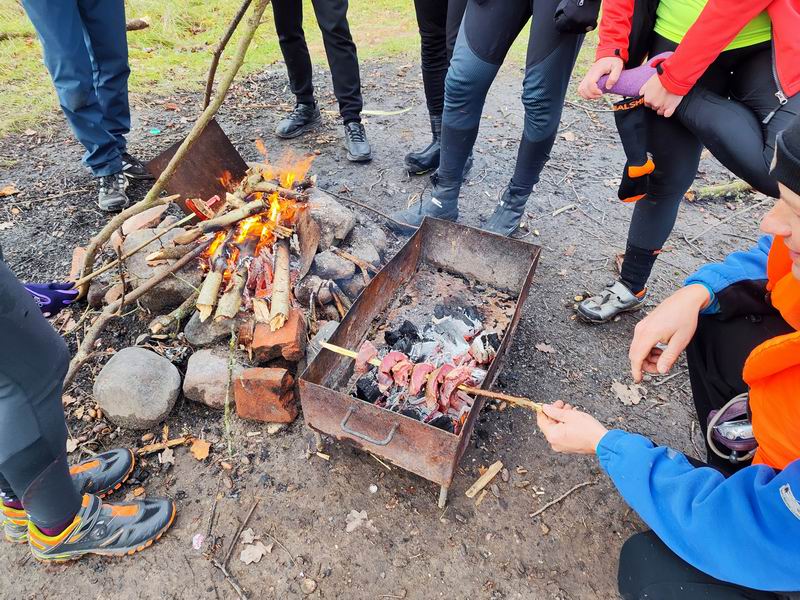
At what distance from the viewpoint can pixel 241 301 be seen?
9.32 ft

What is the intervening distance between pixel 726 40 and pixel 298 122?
411 cm

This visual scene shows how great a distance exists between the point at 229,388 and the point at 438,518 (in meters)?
1.29

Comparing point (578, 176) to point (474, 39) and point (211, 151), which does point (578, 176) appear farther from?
point (211, 151)

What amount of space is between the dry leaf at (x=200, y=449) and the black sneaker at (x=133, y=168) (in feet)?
8.90

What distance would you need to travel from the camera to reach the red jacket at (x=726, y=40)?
6.60ft

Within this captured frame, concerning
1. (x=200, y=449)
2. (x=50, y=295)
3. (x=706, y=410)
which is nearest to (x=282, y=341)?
(x=200, y=449)

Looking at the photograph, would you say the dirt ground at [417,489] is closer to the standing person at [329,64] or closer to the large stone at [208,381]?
the large stone at [208,381]

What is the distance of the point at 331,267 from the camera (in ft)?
10.3

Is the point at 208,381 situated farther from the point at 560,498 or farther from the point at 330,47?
the point at 330,47

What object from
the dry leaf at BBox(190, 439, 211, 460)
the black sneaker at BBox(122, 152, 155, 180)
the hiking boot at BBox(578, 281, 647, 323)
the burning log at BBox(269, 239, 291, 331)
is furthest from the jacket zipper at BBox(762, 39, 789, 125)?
the black sneaker at BBox(122, 152, 155, 180)

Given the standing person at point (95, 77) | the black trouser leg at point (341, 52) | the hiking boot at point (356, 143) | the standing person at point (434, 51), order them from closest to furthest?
the standing person at point (95, 77), the standing person at point (434, 51), the black trouser leg at point (341, 52), the hiking boot at point (356, 143)

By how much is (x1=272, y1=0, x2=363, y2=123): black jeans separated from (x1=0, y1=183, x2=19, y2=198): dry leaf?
269 centimetres

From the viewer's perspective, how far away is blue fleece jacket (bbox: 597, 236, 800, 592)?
1.25m

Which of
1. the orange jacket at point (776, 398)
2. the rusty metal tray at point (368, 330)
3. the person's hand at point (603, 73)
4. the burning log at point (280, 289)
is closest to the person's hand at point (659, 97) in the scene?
the person's hand at point (603, 73)
